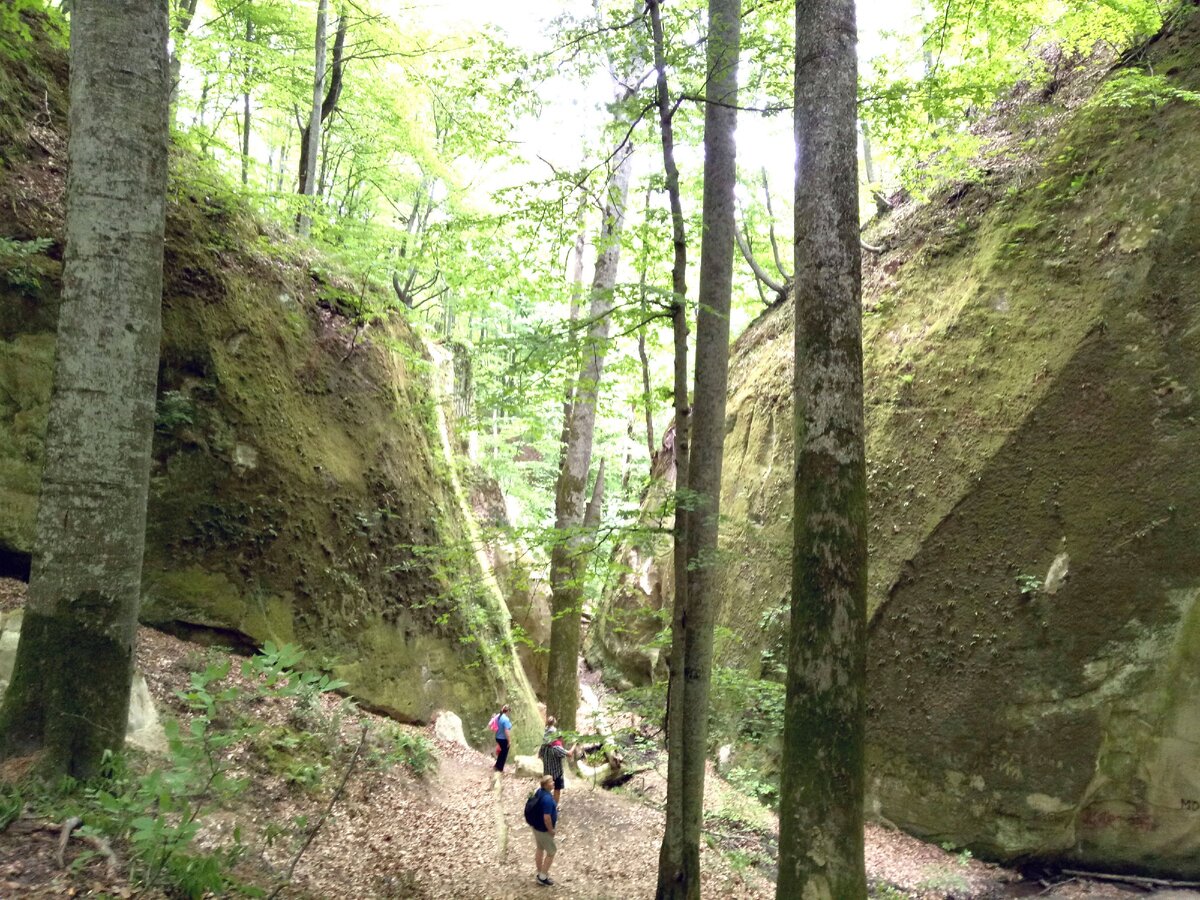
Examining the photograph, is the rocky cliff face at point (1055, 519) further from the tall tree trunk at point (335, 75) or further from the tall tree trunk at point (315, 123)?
the tall tree trunk at point (335, 75)

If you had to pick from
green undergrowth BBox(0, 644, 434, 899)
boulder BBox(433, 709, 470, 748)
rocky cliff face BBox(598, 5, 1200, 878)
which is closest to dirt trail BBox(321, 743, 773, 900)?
green undergrowth BBox(0, 644, 434, 899)

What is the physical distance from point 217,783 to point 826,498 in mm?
3281

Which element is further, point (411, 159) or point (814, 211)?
point (411, 159)

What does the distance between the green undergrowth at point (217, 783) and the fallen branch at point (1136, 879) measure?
7468mm

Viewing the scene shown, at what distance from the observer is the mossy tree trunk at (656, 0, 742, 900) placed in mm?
5652

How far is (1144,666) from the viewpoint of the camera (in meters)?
7.59

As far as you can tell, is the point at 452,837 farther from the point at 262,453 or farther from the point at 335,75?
the point at 335,75

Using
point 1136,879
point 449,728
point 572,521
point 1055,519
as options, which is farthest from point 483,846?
point 1055,519

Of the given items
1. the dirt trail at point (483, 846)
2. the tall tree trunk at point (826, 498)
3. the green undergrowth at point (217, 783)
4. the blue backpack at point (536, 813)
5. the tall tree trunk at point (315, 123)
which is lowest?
the dirt trail at point (483, 846)

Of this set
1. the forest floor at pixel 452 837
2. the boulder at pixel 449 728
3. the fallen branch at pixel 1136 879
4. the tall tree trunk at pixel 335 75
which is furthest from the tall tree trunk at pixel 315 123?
the fallen branch at pixel 1136 879

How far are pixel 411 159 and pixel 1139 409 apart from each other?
53.0ft

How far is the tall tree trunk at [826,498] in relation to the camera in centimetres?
343

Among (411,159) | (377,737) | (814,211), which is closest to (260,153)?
(411,159)

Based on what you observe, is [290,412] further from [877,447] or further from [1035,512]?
[1035,512]
